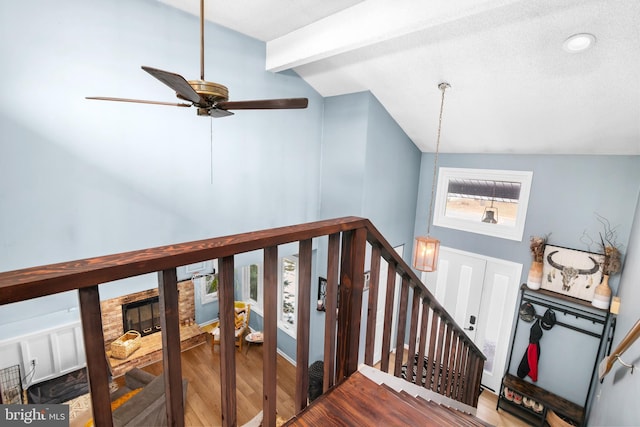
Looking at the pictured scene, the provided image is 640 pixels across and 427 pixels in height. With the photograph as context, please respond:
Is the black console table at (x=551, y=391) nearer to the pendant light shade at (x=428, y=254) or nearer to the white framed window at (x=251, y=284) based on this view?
the pendant light shade at (x=428, y=254)

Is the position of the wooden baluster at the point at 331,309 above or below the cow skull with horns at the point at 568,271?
above

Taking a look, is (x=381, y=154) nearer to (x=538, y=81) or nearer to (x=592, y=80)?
(x=538, y=81)

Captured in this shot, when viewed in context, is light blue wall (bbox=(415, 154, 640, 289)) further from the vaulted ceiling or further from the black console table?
the black console table

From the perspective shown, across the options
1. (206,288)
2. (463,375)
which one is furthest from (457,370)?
(206,288)

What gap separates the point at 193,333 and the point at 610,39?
723 centimetres

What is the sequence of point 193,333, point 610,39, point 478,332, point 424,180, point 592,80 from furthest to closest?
point 193,333 < point 424,180 < point 478,332 < point 592,80 < point 610,39

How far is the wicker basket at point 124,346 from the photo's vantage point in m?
5.42

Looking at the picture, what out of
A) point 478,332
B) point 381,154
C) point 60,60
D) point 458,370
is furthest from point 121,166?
point 478,332

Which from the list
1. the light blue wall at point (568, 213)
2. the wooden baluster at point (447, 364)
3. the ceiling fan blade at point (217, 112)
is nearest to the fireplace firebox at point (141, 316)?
the ceiling fan blade at point (217, 112)

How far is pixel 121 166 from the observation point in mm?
2887

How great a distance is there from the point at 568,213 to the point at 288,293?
4.62 m

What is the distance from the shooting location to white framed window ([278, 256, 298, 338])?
5.63 metres

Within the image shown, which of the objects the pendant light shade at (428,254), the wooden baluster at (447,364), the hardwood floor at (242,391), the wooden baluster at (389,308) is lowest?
the hardwood floor at (242,391)

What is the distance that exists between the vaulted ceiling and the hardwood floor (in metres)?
3.72
